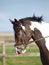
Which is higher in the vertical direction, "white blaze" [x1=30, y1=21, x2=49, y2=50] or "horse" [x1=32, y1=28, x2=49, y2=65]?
"white blaze" [x1=30, y1=21, x2=49, y2=50]

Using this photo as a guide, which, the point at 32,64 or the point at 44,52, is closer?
the point at 44,52

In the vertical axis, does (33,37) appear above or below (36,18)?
below

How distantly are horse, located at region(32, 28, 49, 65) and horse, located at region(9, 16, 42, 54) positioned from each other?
0.43 ft

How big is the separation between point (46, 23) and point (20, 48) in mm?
785

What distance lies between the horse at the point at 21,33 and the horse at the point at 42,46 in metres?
0.13

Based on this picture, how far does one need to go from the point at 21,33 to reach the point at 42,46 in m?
0.53

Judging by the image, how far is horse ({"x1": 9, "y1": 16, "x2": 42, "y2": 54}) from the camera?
19.4 feet

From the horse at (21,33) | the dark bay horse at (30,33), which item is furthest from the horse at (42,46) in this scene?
the horse at (21,33)

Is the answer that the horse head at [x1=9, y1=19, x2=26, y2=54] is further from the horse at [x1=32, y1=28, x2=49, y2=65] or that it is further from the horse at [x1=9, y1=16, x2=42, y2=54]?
the horse at [x1=32, y1=28, x2=49, y2=65]

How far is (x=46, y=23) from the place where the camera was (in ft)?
20.0

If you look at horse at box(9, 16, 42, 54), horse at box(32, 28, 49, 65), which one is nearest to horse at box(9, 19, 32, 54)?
horse at box(9, 16, 42, 54)

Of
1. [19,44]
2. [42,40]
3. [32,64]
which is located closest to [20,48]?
[19,44]

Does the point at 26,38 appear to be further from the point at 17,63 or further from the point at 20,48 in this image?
the point at 17,63

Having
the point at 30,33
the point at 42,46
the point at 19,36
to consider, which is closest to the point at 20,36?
the point at 19,36
